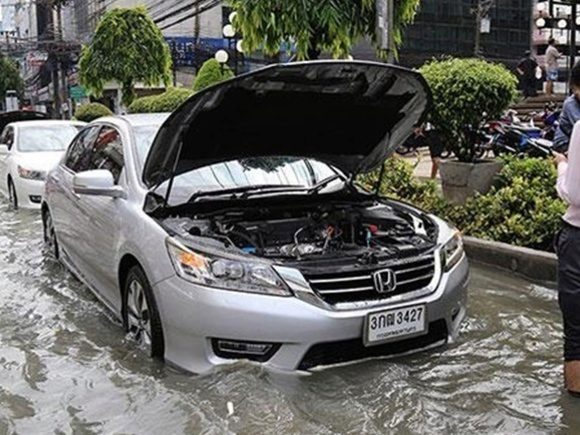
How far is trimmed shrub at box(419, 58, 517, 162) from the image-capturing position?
6977mm

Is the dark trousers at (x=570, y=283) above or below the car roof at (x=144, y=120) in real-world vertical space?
below

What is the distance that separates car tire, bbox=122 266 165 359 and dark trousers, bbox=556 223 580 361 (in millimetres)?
2083

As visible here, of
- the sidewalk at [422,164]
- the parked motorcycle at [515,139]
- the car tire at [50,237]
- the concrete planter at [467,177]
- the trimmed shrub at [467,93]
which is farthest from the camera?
the sidewalk at [422,164]

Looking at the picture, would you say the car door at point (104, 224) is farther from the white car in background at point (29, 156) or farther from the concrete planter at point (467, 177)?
the white car in background at point (29, 156)

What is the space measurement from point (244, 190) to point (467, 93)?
3085mm

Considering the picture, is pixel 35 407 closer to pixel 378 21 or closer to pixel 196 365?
pixel 196 365

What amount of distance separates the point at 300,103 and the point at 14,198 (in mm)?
7341

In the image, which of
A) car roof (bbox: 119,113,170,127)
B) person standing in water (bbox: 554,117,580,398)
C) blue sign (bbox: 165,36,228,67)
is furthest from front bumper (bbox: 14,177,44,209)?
blue sign (bbox: 165,36,228,67)

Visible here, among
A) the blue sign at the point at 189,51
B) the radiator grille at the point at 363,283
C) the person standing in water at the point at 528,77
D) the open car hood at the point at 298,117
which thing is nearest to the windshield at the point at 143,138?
the open car hood at the point at 298,117

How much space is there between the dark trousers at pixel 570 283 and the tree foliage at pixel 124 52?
15012mm

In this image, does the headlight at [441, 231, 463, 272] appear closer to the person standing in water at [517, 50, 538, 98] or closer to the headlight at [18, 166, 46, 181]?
the headlight at [18, 166, 46, 181]

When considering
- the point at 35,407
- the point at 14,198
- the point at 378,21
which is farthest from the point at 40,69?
the point at 35,407

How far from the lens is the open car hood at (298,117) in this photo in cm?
407

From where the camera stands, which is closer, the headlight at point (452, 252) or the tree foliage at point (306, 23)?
the headlight at point (452, 252)
